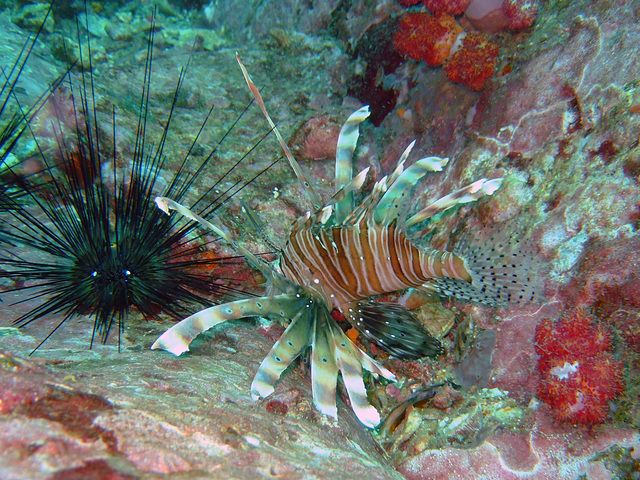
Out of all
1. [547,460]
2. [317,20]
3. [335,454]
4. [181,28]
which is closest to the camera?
[335,454]

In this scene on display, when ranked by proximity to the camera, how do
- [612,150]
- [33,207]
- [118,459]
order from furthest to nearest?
[33,207] < [612,150] < [118,459]

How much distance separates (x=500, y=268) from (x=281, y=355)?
5.24ft

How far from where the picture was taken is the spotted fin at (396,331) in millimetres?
2451

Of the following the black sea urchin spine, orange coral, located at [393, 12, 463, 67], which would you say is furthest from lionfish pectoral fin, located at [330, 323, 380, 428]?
orange coral, located at [393, 12, 463, 67]

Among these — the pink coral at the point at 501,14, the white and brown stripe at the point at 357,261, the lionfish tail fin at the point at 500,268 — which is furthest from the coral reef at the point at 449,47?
the white and brown stripe at the point at 357,261

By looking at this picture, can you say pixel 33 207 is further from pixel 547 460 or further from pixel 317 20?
pixel 317 20

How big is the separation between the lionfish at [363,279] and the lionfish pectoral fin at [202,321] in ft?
0.04

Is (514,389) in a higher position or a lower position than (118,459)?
lower

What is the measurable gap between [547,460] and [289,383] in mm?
1619

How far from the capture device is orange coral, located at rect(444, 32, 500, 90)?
348 centimetres

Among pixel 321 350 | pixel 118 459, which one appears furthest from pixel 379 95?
pixel 118 459

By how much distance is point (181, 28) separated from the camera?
8.12 metres

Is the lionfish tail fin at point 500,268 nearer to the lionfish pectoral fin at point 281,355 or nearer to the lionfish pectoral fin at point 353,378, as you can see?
the lionfish pectoral fin at point 353,378

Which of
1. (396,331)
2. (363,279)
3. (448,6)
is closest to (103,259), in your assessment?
(363,279)
